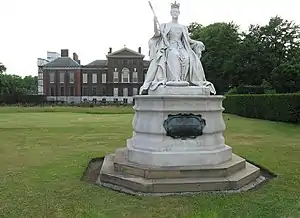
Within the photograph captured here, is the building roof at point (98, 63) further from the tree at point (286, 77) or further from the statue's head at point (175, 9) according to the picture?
the statue's head at point (175, 9)

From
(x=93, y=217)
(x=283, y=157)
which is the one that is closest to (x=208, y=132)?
(x=93, y=217)

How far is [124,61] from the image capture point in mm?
74750

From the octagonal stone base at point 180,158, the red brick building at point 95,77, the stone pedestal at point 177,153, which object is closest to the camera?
the stone pedestal at point 177,153

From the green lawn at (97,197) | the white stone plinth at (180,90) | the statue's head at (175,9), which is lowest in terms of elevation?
the green lawn at (97,197)

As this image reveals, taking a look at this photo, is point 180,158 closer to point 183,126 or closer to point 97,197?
point 183,126

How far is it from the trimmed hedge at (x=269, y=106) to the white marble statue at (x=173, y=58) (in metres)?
15.5

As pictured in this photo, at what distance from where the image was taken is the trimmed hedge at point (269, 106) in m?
22.3

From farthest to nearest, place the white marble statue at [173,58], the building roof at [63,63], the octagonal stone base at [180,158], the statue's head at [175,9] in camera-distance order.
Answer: the building roof at [63,63] → the statue's head at [175,9] → the white marble statue at [173,58] → the octagonal stone base at [180,158]

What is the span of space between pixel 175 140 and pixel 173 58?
5.66ft

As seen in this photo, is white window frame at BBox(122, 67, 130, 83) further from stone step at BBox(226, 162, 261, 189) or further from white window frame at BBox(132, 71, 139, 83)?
stone step at BBox(226, 162, 261, 189)

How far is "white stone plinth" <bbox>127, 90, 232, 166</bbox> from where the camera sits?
720cm

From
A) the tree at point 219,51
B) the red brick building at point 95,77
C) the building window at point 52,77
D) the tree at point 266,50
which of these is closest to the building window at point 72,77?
the red brick building at point 95,77

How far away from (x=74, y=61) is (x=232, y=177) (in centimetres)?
7137

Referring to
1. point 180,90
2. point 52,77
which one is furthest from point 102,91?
point 180,90
